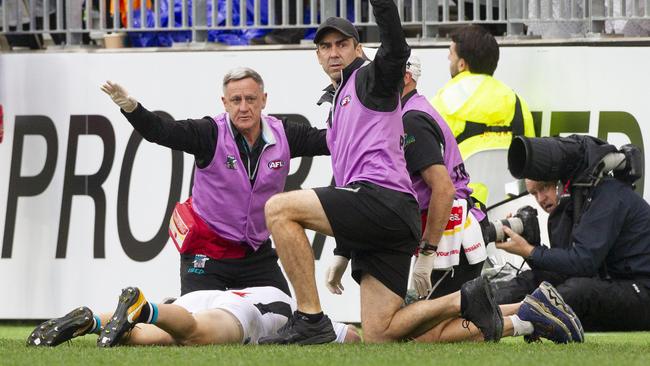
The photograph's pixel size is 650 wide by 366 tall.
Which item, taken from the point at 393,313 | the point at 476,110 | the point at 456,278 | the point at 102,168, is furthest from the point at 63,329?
the point at 102,168

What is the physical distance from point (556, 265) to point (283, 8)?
127 inches

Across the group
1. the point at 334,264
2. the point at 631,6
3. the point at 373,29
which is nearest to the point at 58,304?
the point at 373,29

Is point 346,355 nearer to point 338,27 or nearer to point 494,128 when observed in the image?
point 338,27

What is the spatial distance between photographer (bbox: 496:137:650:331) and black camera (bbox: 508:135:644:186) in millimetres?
29

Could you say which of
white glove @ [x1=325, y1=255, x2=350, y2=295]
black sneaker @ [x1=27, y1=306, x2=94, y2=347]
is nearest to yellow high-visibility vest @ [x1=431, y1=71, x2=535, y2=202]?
white glove @ [x1=325, y1=255, x2=350, y2=295]

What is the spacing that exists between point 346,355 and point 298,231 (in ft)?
2.58

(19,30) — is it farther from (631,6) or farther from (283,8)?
(631,6)

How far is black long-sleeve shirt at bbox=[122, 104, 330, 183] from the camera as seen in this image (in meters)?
8.25

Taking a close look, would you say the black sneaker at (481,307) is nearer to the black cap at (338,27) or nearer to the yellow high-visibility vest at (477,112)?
the black cap at (338,27)

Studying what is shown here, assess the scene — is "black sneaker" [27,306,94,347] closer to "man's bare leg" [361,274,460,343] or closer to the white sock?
"man's bare leg" [361,274,460,343]

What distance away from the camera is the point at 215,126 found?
27.9 feet

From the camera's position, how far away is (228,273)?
842 cm

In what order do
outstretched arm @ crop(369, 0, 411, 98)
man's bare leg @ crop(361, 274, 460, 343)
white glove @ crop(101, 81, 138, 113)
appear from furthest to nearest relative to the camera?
white glove @ crop(101, 81, 138, 113)
man's bare leg @ crop(361, 274, 460, 343)
outstretched arm @ crop(369, 0, 411, 98)

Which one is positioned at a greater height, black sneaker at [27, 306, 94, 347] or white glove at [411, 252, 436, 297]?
white glove at [411, 252, 436, 297]
